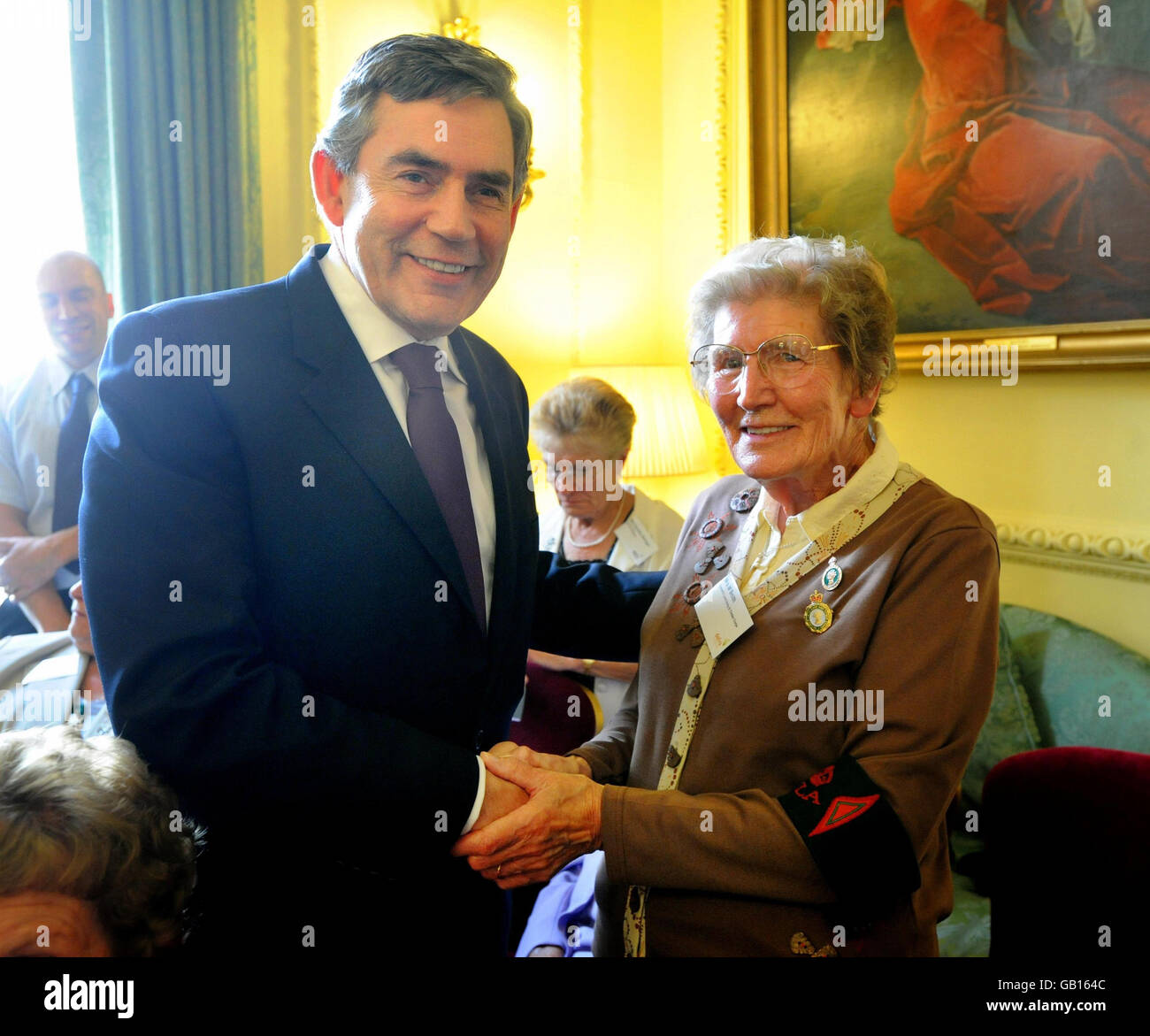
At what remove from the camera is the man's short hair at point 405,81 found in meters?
1.38

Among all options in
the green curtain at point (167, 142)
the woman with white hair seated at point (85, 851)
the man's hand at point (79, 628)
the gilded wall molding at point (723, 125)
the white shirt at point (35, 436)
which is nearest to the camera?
the woman with white hair seated at point (85, 851)

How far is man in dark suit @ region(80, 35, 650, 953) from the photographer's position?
1249mm

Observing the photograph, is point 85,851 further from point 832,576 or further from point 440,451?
point 832,576

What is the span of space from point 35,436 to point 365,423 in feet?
8.94

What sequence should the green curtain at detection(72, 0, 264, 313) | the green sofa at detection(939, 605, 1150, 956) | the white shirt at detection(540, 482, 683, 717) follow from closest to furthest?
the green sofa at detection(939, 605, 1150, 956)
the white shirt at detection(540, 482, 683, 717)
the green curtain at detection(72, 0, 264, 313)

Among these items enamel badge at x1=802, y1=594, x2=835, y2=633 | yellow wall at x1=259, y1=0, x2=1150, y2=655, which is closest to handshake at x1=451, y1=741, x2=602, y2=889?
enamel badge at x1=802, y1=594, x2=835, y2=633

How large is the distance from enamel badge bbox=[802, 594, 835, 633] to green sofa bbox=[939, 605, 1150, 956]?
4.29 feet

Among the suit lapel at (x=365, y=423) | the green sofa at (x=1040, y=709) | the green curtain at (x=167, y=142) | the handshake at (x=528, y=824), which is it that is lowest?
the green sofa at (x=1040, y=709)

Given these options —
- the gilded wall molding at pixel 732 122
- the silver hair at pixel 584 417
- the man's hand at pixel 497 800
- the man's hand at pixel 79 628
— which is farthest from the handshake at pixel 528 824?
the gilded wall molding at pixel 732 122

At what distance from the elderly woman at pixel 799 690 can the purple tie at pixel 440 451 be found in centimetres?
33

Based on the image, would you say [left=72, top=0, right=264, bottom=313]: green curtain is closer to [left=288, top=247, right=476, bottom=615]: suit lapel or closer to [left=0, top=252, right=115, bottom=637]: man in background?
[left=0, top=252, right=115, bottom=637]: man in background

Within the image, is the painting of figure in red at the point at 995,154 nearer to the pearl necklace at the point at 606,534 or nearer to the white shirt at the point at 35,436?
the pearl necklace at the point at 606,534

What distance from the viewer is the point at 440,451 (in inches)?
58.1

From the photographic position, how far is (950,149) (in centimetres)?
322
